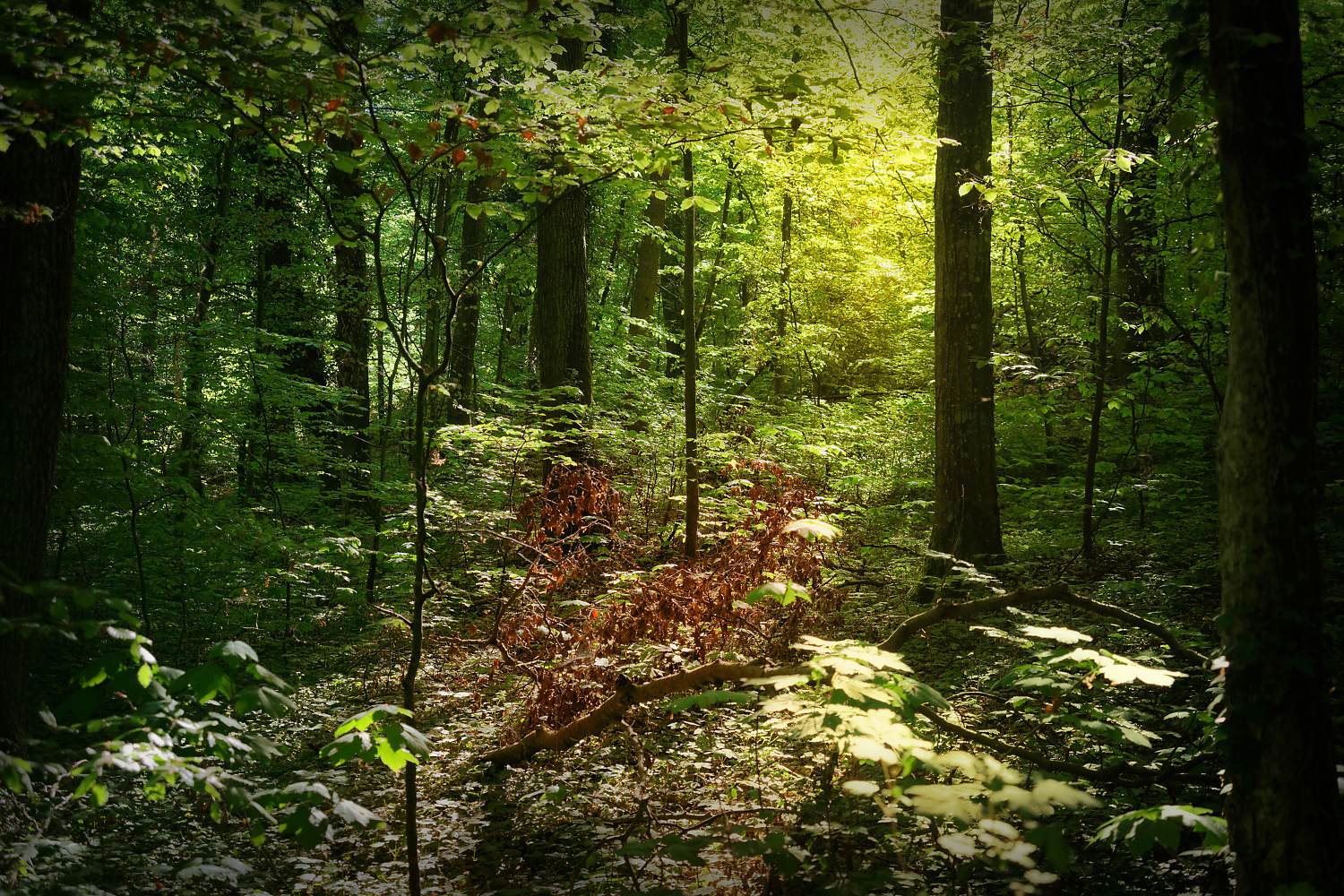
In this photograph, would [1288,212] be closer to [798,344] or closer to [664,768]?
[664,768]

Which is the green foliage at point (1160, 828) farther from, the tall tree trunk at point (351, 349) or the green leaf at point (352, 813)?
the tall tree trunk at point (351, 349)

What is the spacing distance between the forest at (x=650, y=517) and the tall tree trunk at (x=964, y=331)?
4 centimetres

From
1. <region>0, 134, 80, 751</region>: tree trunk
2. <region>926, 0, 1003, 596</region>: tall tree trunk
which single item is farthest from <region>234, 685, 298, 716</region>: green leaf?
<region>926, 0, 1003, 596</region>: tall tree trunk

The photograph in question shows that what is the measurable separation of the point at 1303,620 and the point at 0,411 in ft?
19.1

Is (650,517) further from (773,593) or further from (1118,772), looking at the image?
(773,593)

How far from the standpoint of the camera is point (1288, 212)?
2.22 metres

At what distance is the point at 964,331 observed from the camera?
7.13 meters

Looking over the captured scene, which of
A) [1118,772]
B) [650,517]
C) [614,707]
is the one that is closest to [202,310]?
[650,517]

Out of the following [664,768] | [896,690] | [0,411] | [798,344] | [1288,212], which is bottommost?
[664,768]

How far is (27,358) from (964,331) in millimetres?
7023

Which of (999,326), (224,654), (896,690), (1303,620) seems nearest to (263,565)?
(224,654)

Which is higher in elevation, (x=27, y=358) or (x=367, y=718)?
(x=27, y=358)

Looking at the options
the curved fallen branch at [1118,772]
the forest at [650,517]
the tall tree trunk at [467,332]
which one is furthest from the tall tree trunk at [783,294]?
the curved fallen branch at [1118,772]

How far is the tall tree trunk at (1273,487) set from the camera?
2.18m
